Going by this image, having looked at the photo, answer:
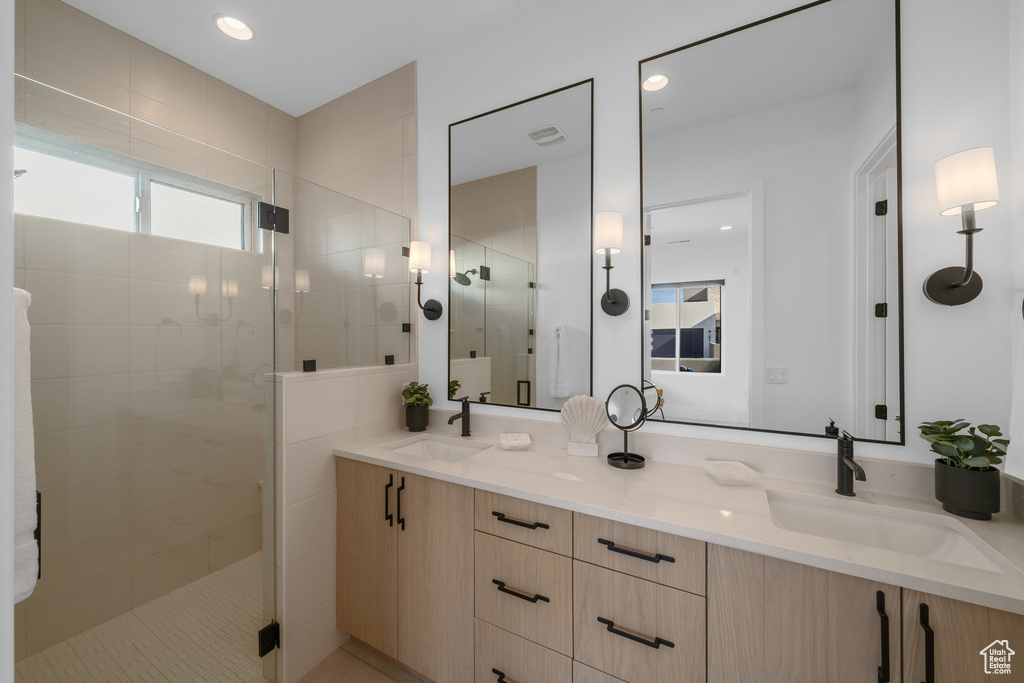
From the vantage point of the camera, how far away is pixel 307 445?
156 cm

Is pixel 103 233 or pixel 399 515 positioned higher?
pixel 103 233

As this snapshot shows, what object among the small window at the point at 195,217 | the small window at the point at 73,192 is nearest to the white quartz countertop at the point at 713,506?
the small window at the point at 195,217

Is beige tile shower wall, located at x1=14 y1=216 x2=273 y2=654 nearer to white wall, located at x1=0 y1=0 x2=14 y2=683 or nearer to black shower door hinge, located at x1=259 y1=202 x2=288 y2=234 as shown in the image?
black shower door hinge, located at x1=259 y1=202 x2=288 y2=234

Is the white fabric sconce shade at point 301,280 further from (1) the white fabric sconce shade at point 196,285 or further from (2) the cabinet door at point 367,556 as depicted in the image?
(2) the cabinet door at point 367,556

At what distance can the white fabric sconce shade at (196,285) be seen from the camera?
1.46 m

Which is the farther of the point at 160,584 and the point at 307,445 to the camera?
the point at 307,445

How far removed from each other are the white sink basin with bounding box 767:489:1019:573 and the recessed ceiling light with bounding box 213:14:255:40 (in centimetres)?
302

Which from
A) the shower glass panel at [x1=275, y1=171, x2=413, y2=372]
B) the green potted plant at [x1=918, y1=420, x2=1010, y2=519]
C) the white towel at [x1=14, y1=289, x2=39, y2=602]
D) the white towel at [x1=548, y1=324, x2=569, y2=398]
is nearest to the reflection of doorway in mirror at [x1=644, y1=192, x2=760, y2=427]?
the white towel at [x1=548, y1=324, x2=569, y2=398]

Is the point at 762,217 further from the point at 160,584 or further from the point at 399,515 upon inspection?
the point at 160,584

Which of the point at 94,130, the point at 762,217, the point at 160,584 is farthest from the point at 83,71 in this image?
the point at 762,217

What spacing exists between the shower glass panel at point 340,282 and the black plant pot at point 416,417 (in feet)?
0.95

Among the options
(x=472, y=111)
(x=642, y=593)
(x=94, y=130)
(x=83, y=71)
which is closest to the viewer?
(x=642, y=593)

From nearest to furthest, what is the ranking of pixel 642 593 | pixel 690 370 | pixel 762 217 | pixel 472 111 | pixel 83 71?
pixel 642 593, pixel 762 217, pixel 690 370, pixel 83 71, pixel 472 111

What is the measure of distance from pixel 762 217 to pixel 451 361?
1478mm
